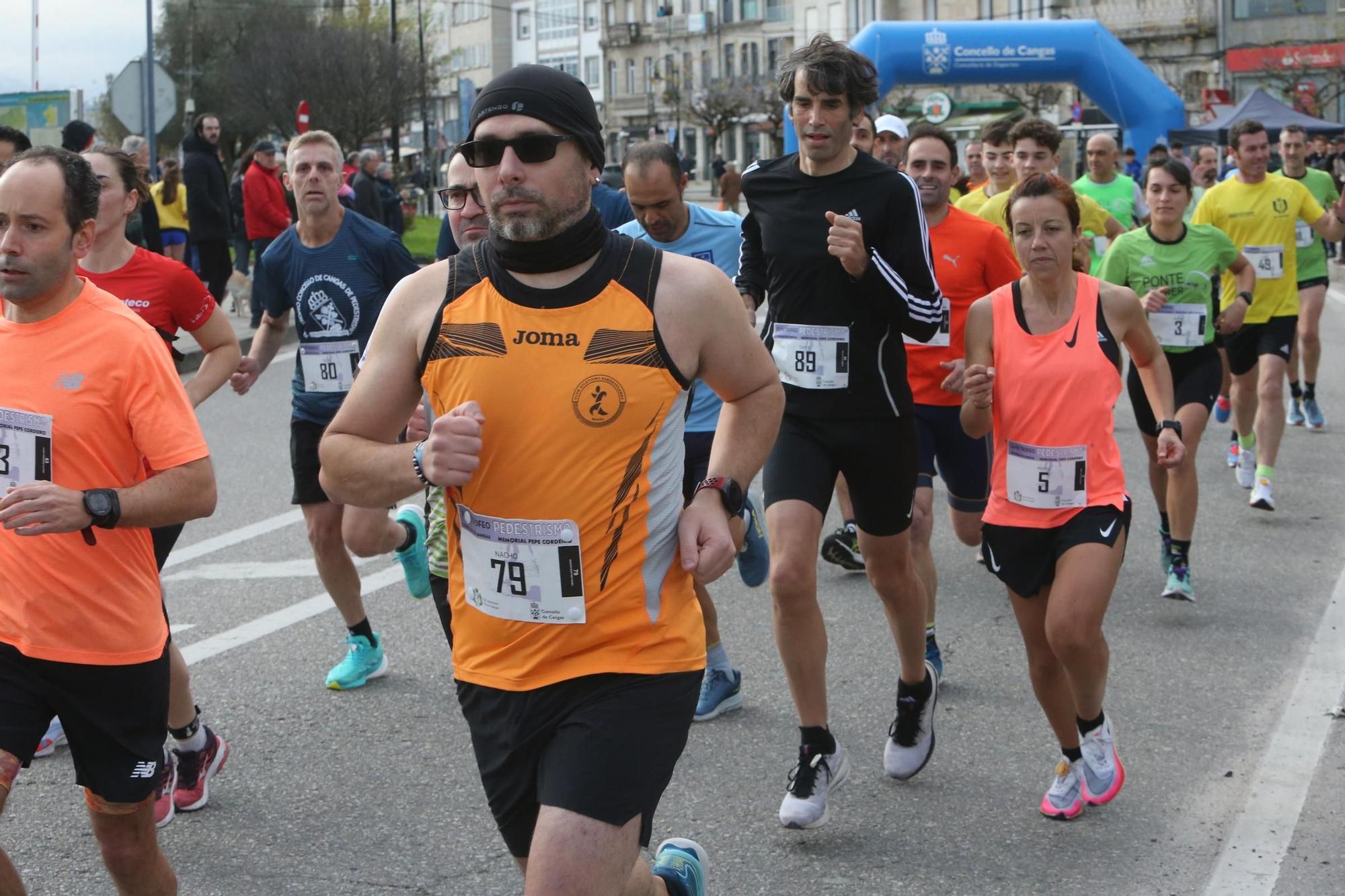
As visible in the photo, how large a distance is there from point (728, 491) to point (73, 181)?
5.41 feet

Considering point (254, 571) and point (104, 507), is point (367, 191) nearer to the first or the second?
point (254, 571)

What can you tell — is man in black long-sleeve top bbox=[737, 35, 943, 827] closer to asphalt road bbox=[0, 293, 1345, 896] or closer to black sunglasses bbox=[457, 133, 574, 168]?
asphalt road bbox=[0, 293, 1345, 896]

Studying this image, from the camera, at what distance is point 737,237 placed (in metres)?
6.02

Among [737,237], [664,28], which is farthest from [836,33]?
[737,237]

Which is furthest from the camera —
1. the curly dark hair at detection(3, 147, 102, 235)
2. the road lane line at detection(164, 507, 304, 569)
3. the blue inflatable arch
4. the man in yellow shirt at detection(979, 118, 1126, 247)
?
the blue inflatable arch

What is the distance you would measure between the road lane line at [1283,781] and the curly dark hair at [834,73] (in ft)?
7.70

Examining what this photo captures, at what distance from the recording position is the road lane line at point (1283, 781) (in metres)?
4.16

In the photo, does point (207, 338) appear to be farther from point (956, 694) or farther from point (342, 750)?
point (956, 694)

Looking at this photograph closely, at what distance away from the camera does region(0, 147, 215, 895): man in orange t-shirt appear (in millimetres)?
3322

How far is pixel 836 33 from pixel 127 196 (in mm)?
75234

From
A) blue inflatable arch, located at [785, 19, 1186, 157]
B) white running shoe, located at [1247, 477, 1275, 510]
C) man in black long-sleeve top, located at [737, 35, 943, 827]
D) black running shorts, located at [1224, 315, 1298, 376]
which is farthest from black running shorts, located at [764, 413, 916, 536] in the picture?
blue inflatable arch, located at [785, 19, 1186, 157]

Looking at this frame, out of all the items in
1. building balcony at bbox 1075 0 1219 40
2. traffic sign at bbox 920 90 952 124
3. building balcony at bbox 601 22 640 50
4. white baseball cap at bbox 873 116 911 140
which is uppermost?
building balcony at bbox 601 22 640 50

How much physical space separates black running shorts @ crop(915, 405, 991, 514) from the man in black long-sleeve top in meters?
1.10

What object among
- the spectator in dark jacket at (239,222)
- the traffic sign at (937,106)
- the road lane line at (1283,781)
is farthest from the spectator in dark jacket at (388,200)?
the road lane line at (1283,781)
